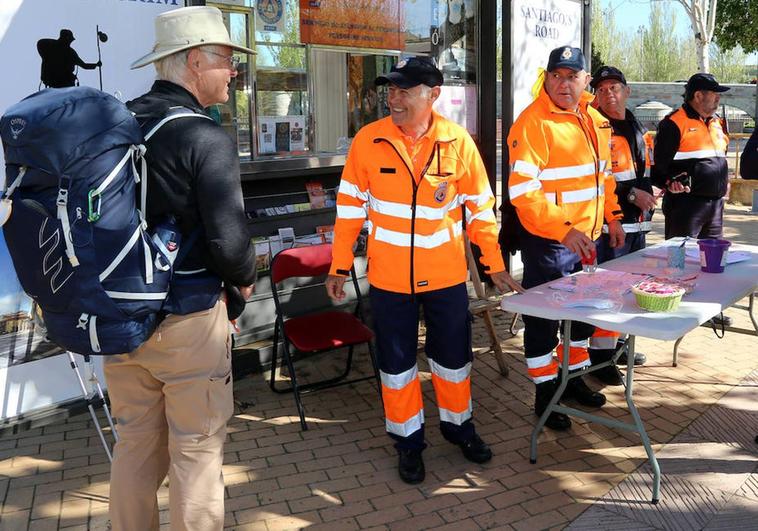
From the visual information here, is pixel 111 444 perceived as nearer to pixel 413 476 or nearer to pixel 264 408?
pixel 264 408

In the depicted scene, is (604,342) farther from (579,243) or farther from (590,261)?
(579,243)

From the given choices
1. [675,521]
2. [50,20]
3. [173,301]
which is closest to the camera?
[173,301]

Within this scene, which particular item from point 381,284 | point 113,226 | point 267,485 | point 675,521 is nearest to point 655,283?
point 675,521

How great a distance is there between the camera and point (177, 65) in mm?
2562

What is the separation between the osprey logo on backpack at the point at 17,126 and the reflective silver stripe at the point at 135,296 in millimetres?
528

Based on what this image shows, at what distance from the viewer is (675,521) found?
3.29 m

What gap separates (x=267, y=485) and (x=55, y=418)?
61.2 inches

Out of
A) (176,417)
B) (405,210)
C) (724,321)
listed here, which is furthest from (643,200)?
(176,417)

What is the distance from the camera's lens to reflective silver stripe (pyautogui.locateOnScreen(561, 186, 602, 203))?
4018 millimetres

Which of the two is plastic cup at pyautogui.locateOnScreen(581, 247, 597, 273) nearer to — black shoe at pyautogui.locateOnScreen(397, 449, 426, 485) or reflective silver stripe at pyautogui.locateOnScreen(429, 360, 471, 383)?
reflective silver stripe at pyautogui.locateOnScreen(429, 360, 471, 383)

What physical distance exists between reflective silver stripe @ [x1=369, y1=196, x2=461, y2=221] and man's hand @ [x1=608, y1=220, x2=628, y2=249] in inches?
59.9

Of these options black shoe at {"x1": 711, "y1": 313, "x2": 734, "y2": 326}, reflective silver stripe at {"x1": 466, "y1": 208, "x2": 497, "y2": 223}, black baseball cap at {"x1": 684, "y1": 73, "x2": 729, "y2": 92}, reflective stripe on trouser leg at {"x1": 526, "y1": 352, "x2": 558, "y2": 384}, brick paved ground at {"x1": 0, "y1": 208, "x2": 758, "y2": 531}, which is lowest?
brick paved ground at {"x1": 0, "y1": 208, "x2": 758, "y2": 531}

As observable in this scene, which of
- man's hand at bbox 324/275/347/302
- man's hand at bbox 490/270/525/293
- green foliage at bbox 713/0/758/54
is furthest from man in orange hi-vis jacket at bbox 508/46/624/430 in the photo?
green foliage at bbox 713/0/758/54

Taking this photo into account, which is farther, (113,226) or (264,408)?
(264,408)
